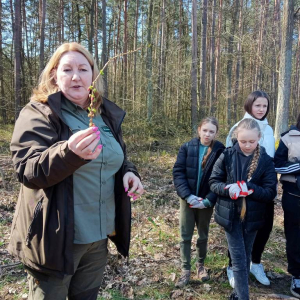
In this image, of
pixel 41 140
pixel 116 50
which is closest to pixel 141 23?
pixel 116 50

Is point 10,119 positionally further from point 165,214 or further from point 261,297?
point 261,297

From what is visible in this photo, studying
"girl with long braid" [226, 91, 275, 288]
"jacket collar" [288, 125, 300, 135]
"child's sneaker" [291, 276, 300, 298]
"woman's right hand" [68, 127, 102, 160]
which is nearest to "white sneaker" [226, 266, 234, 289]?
"girl with long braid" [226, 91, 275, 288]

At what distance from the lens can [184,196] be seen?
9.57 ft

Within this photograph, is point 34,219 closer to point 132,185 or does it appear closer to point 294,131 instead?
point 132,185

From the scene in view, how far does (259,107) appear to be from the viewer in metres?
Result: 3.05

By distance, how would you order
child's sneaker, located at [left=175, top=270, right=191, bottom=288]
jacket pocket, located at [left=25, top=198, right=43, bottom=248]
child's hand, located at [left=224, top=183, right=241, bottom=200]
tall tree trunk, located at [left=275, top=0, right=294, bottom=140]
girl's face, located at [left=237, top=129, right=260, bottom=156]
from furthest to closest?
1. tall tree trunk, located at [left=275, top=0, right=294, bottom=140]
2. child's sneaker, located at [left=175, top=270, right=191, bottom=288]
3. girl's face, located at [left=237, top=129, right=260, bottom=156]
4. child's hand, located at [left=224, top=183, right=241, bottom=200]
5. jacket pocket, located at [left=25, top=198, right=43, bottom=248]

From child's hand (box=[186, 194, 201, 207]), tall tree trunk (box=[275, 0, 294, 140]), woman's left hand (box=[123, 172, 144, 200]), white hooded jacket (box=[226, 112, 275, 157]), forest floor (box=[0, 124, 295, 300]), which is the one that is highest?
tall tree trunk (box=[275, 0, 294, 140])

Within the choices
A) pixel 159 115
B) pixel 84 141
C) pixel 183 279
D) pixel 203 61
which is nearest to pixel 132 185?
pixel 84 141

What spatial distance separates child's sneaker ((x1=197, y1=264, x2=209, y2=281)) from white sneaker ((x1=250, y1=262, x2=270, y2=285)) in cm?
57

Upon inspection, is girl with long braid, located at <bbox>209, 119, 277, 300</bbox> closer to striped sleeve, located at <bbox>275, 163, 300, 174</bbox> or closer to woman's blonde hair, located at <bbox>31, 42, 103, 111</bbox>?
striped sleeve, located at <bbox>275, 163, 300, 174</bbox>

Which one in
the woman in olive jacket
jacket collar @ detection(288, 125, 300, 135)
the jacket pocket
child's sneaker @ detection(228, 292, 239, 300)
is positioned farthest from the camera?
jacket collar @ detection(288, 125, 300, 135)

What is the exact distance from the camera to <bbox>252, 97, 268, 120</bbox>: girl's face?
3.04m

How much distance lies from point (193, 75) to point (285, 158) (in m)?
10.0

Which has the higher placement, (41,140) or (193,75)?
(193,75)
